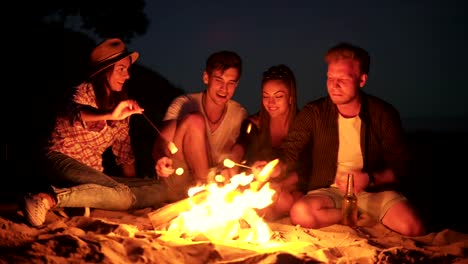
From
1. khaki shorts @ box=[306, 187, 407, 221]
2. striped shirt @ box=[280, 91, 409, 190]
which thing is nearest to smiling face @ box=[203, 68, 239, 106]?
striped shirt @ box=[280, 91, 409, 190]

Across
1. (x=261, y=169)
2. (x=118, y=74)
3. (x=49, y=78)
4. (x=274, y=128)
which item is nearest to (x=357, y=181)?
(x=261, y=169)

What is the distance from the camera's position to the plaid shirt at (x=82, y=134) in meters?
4.85

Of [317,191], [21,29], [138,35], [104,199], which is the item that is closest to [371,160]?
[317,191]

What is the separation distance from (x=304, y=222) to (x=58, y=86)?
10101 mm

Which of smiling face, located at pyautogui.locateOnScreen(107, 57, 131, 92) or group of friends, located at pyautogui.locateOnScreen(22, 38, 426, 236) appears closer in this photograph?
group of friends, located at pyautogui.locateOnScreen(22, 38, 426, 236)

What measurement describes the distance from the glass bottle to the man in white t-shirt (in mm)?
1488

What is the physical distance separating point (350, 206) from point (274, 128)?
1.43m

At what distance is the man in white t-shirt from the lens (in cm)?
539

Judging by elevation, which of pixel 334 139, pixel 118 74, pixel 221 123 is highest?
pixel 118 74

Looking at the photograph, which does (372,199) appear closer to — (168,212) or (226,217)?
(226,217)

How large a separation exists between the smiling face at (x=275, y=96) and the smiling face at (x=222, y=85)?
1.29ft

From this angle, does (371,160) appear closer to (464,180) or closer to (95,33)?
(464,180)

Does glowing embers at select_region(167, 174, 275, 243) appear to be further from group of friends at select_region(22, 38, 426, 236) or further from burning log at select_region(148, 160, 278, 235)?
group of friends at select_region(22, 38, 426, 236)

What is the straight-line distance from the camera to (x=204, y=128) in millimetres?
5387
